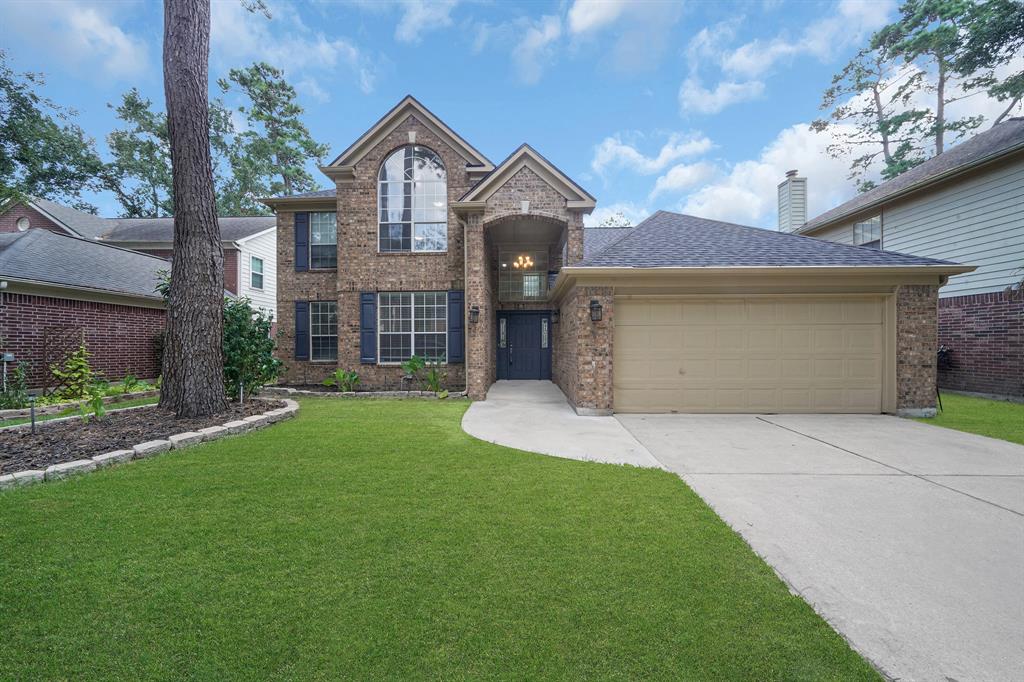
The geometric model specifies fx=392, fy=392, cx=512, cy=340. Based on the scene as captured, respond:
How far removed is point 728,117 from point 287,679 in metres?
24.7

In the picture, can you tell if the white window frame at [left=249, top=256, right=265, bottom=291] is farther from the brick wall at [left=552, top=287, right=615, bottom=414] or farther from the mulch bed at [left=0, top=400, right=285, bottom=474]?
the brick wall at [left=552, top=287, right=615, bottom=414]

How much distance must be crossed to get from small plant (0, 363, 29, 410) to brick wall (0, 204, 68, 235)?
48.6 feet

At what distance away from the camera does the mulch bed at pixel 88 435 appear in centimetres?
439

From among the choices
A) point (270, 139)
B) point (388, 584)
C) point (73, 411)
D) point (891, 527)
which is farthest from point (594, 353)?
point (270, 139)

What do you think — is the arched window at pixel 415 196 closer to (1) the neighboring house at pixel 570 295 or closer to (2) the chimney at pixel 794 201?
(1) the neighboring house at pixel 570 295

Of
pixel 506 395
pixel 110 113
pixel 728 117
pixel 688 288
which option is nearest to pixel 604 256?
pixel 688 288

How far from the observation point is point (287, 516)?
3195 millimetres

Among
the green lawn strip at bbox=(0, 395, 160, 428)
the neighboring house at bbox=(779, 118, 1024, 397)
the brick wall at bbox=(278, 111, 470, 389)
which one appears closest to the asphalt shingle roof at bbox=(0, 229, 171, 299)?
the green lawn strip at bbox=(0, 395, 160, 428)

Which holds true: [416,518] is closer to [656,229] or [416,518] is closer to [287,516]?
[287,516]

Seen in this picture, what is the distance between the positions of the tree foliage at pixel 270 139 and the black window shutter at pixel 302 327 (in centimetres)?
1951

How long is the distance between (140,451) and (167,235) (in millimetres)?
17220

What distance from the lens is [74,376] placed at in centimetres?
856

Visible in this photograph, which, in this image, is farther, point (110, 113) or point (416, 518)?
point (110, 113)

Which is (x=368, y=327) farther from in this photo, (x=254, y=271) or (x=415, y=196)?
(x=254, y=271)
